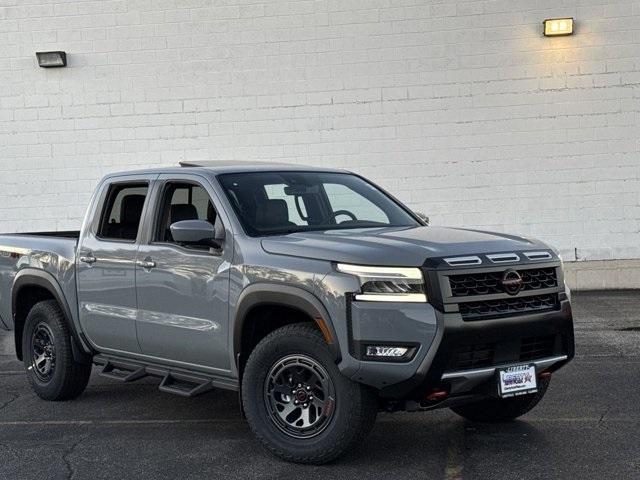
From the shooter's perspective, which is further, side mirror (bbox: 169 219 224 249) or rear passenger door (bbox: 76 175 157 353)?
rear passenger door (bbox: 76 175 157 353)

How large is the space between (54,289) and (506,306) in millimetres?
3901

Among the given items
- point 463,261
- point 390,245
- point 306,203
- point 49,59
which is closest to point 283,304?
point 390,245

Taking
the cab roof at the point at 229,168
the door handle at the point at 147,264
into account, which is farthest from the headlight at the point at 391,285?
the door handle at the point at 147,264

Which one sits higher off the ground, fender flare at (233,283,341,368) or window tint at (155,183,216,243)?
window tint at (155,183,216,243)

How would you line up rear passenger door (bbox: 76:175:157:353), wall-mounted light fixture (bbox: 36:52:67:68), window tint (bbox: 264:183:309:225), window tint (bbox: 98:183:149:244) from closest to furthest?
1. window tint (bbox: 264:183:309:225)
2. rear passenger door (bbox: 76:175:157:353)
3. window tint (bbox: 98:183:149:244)
4. wall-mounted light fixture (bbox: 36:52:67:68)

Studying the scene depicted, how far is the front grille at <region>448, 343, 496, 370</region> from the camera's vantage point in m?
5.42

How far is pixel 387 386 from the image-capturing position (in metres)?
5.42

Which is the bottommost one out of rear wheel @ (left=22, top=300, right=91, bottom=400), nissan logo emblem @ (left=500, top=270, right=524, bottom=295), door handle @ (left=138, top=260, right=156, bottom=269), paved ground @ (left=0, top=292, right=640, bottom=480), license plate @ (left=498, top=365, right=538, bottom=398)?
paved ground @ (left=0, top=292, right=640, bottom=480)

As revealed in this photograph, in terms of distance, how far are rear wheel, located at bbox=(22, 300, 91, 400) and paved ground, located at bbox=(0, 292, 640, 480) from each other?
142 millimetres

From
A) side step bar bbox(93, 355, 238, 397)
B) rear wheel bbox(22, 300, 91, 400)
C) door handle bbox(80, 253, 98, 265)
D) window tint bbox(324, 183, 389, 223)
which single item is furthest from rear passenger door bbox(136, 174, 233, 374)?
rear wheel bbox(22, 300, 91, 400)

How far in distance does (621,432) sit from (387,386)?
191 centimetres

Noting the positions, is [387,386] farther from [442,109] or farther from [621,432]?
[442,109]

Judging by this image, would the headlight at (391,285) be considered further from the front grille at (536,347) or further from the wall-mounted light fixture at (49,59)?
the wall-mounted light fixture at (49,59)

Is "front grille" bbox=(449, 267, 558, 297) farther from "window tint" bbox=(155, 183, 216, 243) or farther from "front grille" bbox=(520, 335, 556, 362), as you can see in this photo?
"window tint" bbox=(155, 183, 216, 243)
